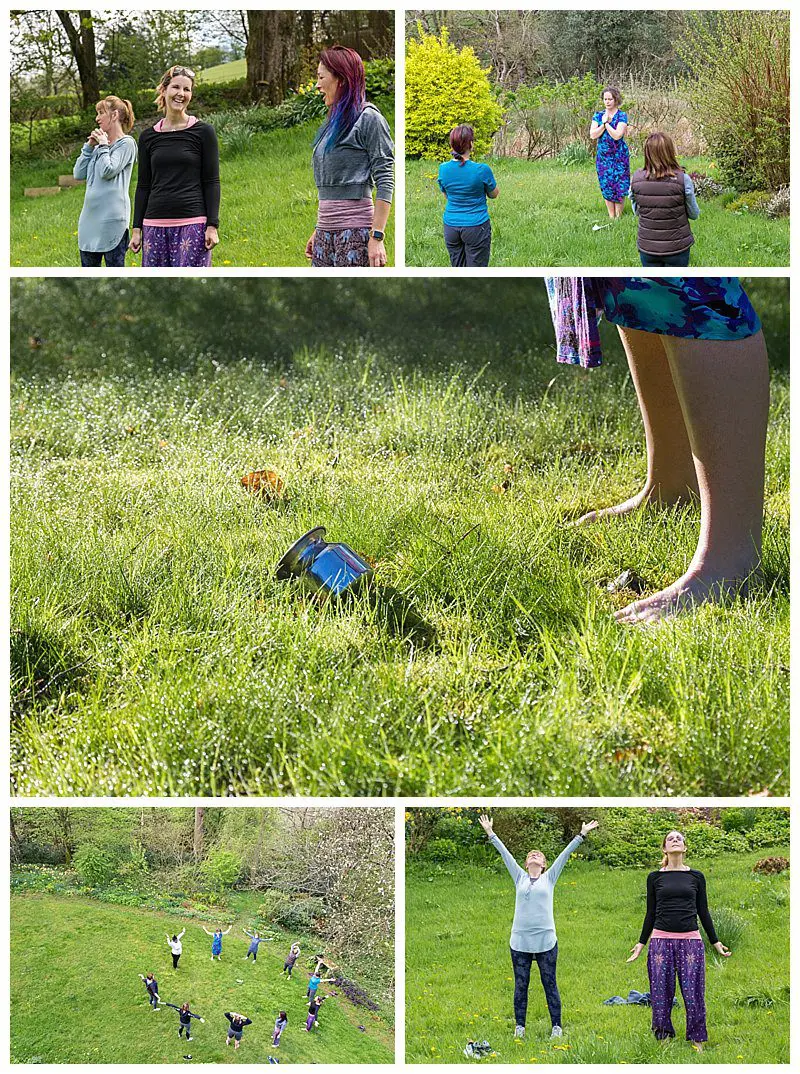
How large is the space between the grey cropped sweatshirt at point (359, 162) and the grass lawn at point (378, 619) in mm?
1244

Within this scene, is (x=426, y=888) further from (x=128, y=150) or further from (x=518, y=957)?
(x=128, y=150)

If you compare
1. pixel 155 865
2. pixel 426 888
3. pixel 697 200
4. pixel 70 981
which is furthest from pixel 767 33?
pixel 70 981

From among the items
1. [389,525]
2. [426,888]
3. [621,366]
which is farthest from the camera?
[621,366]

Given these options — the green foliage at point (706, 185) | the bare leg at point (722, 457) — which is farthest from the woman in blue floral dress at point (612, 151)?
the bare leg at point (722, 457)

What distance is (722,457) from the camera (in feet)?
10.1

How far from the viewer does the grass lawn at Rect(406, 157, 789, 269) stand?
420cm

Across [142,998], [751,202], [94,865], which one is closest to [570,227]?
[751,202]

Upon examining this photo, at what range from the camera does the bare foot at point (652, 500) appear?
385 cm

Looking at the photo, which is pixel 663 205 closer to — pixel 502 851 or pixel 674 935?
pixel 502 851

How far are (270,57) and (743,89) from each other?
2333mm

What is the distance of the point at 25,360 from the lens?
18.9 ft

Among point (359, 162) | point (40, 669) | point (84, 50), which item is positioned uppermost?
point (84, 50)

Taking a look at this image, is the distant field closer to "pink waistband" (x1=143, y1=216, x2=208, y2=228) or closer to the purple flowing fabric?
"pink waistband" (x1=143, y1=216, x2=208, y2=228)

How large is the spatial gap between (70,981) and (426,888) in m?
1.22
